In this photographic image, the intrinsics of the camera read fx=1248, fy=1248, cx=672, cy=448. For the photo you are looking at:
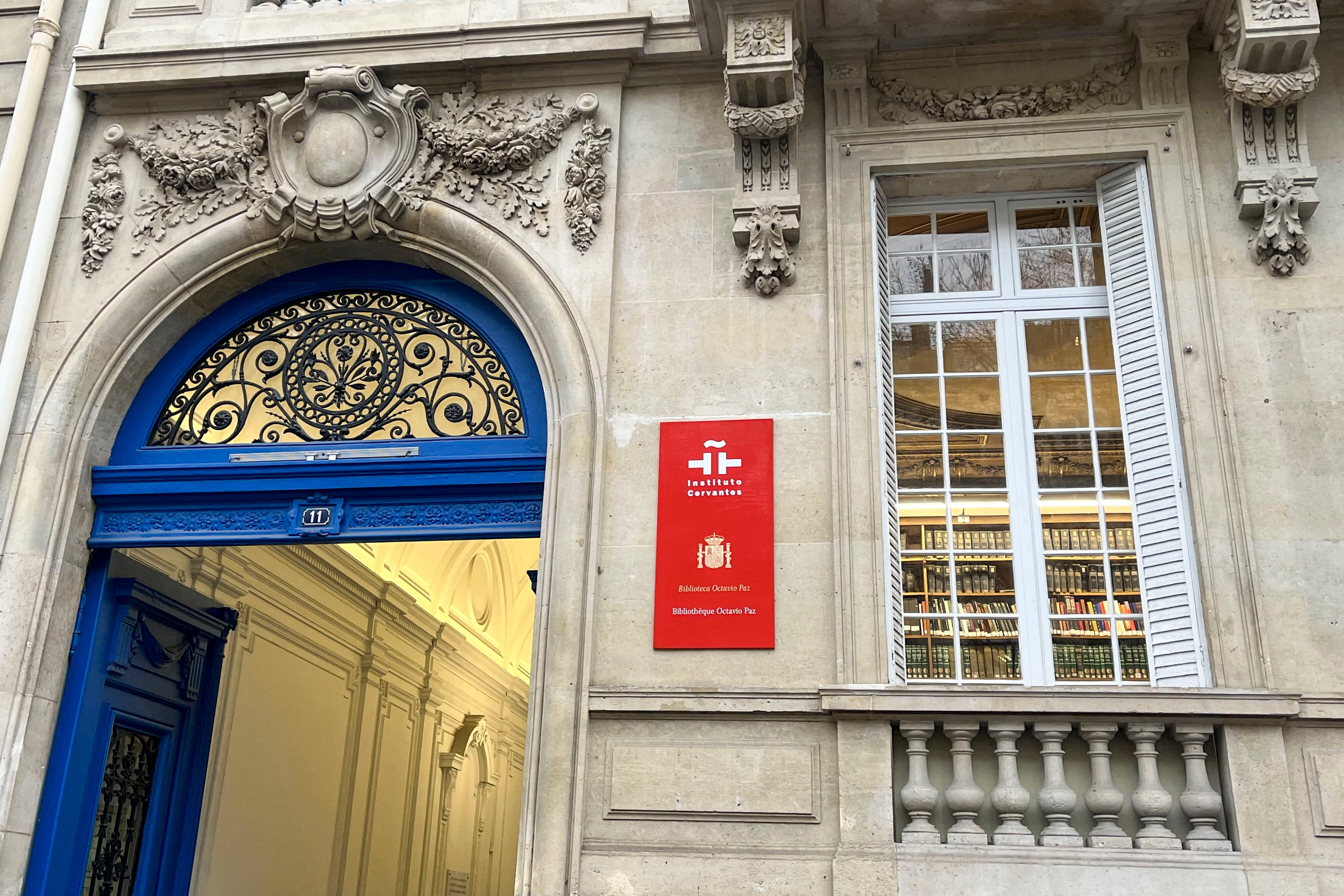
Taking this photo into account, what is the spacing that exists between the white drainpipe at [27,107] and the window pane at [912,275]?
209 inches

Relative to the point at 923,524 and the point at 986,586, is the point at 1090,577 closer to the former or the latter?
the point at 986,586

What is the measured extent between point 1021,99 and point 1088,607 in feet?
9.40

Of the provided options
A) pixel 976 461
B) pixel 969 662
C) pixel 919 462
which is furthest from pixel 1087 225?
pixel 969 662

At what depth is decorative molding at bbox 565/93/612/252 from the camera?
7121 mm

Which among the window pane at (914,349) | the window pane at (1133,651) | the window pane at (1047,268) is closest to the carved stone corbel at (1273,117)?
the window pane at (1047,268)

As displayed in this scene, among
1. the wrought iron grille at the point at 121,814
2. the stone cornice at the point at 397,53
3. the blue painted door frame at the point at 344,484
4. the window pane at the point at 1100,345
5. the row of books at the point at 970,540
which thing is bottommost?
the wrought iron grille at the point at 121,814

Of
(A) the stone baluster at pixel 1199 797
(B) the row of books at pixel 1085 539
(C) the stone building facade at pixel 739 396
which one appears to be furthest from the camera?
(B) the row of books at pixel 1085 539

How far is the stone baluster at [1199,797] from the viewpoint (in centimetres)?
547

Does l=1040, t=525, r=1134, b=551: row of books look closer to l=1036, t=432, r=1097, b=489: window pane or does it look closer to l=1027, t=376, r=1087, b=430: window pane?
l=1036, t=432, r=1097, b=489: window pane

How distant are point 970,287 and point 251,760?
21.0 ft

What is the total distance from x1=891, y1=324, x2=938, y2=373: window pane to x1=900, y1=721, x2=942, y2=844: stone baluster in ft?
6.91

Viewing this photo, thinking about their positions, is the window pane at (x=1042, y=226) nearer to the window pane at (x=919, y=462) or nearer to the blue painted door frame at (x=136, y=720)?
the window pane at (x=919, y=462)

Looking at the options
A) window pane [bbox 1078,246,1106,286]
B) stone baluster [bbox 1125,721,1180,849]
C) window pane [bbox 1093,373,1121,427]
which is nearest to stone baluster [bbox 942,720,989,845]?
stone baluster [bbox 1125,721,1180,849]

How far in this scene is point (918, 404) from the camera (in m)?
6.87
